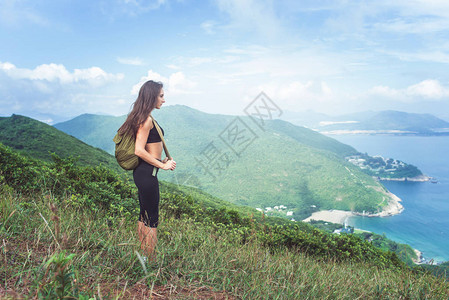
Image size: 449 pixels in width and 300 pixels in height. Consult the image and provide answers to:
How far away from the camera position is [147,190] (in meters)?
2.78

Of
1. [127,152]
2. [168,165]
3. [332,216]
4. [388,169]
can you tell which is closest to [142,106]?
[127,152]

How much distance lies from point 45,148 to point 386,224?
83.2 meters

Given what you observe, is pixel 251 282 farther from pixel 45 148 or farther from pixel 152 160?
pixel 45 148

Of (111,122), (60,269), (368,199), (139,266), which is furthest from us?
(111,122)

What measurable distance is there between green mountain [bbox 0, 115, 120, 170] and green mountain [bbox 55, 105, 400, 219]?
27.2 meters

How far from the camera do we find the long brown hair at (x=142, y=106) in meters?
2.72

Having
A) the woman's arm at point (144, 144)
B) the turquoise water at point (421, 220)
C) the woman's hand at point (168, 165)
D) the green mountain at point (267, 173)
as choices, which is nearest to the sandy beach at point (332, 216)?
the green mountain at point (267, 173)

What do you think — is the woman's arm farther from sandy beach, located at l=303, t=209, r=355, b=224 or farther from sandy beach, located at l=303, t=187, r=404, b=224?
sandy beach, located at l=303, t=209, r=355, b=224

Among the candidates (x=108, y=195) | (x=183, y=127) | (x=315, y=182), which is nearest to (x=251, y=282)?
(x=108, y=195)

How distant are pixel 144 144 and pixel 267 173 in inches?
3809

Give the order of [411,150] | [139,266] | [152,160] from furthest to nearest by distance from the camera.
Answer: [411,150]
[152,160]
[139,266]

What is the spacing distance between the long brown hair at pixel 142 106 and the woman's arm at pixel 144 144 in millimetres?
45

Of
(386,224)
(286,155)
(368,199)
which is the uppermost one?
(286,155)

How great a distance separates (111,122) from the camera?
13738 centimetres
